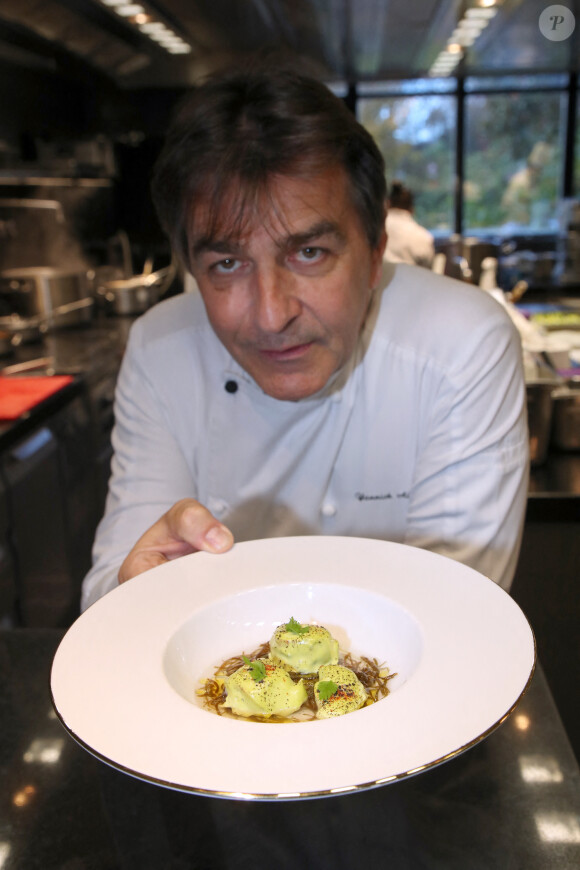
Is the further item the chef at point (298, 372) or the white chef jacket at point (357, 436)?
the white chef jacket at point (357, 436)

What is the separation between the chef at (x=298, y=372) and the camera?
1177mm

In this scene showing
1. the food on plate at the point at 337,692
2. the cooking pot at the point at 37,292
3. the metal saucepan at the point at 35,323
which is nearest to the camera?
the food on plate at the point at 337,692

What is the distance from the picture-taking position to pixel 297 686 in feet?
2.51

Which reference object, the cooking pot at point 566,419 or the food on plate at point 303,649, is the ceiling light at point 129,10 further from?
the food on plate at point 303,649

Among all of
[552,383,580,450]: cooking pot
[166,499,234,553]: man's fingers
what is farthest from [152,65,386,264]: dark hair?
[552,383,580,450]: cooking pot

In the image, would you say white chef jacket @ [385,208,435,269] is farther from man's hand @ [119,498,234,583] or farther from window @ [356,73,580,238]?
man's hand @ [119,498,234,583]

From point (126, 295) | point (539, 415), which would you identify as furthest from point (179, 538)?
point (126, 295)

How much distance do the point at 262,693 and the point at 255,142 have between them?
0.83m

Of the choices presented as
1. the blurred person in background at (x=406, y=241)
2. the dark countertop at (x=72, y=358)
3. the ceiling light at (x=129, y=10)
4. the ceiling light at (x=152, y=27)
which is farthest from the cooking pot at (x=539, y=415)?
the blurred person in background at (x=406, y=241)

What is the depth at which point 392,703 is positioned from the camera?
26.0 inches

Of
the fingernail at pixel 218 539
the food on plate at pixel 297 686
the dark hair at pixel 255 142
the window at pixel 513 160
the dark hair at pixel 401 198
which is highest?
the window at pixel 513 160

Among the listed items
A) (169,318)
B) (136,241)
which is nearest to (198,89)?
(169,318)

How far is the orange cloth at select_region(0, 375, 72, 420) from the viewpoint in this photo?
2541 mm

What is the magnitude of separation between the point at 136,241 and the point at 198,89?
6.00 metres
